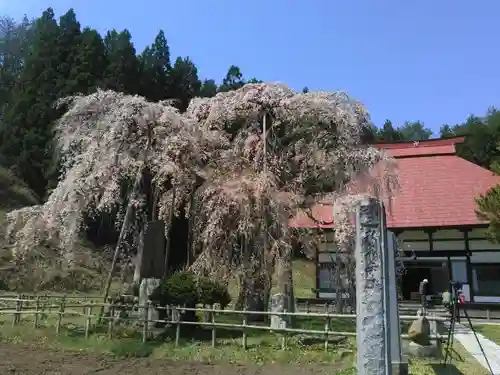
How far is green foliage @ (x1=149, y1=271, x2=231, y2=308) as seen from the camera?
1130 centimetres

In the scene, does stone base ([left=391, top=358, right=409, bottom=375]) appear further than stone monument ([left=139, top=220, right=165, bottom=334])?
No

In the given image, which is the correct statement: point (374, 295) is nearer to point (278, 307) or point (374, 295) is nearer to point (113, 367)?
point (113, 367)

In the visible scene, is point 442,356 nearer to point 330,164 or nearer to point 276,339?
point 276,339

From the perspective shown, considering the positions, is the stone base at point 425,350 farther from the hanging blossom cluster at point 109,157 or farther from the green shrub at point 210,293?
the hanging blossom cluster at point 109,157

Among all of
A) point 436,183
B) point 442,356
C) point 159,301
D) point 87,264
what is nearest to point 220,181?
point 159,301

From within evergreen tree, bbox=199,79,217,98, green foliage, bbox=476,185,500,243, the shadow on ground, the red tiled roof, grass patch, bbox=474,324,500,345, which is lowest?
the shadow on ground

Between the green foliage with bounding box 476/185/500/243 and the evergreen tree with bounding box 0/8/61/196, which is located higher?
the evergreen tree with bounding box 0/8/61/196

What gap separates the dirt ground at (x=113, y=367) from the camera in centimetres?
846

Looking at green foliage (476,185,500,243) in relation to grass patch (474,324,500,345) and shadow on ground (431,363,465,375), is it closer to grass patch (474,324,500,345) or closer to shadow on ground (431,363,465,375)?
grass patch (474,324,500,345)

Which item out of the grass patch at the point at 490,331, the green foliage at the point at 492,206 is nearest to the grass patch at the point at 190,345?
the grass patch at the point at 490,331

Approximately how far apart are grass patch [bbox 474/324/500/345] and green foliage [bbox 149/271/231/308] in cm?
671

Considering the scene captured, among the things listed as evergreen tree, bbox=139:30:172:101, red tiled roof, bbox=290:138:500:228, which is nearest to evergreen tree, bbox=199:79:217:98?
evergreen tree, bbox=139:30:172:101

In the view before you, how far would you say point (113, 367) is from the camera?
8.91 m

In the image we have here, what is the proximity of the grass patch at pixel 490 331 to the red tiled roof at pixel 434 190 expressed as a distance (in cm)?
422
